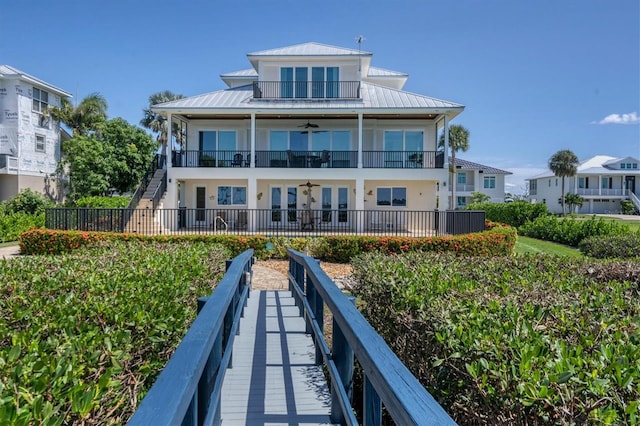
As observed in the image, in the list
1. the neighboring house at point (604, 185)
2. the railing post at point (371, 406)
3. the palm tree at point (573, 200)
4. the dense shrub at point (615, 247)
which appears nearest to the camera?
the railing post at point (371, 406)

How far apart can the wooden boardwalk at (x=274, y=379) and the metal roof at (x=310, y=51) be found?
1971 cm

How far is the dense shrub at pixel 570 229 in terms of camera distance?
18.9 m

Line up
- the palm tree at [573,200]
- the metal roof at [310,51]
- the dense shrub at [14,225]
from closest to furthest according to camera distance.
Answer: the dense shrub at [14,225] → the metal roof at [310,51] → the palm tree at [573,200]

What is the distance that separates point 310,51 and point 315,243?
13301mm

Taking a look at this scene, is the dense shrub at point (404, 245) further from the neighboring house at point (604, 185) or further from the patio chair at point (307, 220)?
the neighboring house at point (604, 185)

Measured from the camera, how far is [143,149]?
99.5ft

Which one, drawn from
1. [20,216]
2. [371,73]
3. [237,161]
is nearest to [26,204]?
[20,216]

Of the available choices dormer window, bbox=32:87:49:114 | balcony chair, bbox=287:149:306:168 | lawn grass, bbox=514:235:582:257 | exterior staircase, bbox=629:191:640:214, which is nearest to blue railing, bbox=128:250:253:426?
lawn grass, bbox=514:235:582:257

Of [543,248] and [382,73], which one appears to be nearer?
[543,248]

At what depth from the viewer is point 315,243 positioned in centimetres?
1529

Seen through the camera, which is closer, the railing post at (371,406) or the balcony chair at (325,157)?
the railing post at (371,406)

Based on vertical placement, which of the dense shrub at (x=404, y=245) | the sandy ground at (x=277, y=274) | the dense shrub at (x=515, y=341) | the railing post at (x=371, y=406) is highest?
the dense shrub at (x=515, y=341)

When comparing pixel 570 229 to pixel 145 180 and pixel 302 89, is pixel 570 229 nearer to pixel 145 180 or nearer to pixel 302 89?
pixel 302 89

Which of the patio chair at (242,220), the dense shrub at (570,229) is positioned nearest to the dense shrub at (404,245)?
the dense shrub at (570,229)
